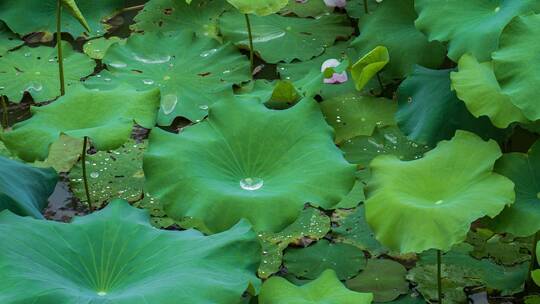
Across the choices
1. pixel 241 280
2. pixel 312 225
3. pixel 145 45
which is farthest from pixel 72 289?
pixel 145 45

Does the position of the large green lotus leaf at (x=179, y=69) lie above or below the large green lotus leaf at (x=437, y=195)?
below

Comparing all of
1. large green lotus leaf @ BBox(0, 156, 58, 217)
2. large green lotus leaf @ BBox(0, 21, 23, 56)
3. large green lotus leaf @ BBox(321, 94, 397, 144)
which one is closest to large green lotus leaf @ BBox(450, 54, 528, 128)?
large green lotus leaf @ BBox(321, 94, 397, 144)

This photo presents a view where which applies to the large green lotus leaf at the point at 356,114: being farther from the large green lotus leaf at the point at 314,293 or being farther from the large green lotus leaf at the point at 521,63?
the large green lotus leaf at the point at 314,293

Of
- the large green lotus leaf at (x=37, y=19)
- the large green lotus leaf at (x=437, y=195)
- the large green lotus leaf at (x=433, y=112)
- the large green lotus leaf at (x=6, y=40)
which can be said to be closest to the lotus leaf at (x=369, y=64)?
the large green lotus leaf at (x=433, y=112)

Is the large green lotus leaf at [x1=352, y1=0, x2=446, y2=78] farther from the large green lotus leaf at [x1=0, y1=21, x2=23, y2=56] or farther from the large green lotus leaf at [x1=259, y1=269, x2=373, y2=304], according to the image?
the large green lotus leaf at [x1=0, y1=21, x2=23, y2=56]

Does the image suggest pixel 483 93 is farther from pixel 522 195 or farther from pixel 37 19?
pixel 37 19

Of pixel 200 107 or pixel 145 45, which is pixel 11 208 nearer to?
pixel 200 107
